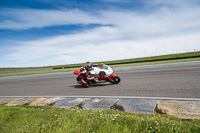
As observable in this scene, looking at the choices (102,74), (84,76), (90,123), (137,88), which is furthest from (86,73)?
(90,123)

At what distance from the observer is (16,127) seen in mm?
3305

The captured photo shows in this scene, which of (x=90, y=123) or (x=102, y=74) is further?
(x=102, y=74)

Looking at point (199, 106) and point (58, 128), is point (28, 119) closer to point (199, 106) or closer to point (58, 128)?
point (58, 128)

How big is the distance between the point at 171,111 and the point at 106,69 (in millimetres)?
5339

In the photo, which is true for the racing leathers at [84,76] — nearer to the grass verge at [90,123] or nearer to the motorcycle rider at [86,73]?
the motorcycle rider at [86,73]

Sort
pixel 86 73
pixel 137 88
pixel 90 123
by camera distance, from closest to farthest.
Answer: pixel 90 123 → pixel 137 88 → pixel 86 73

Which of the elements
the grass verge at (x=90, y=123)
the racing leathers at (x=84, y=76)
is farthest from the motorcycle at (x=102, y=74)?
the grass verge at (x=90, y=123)

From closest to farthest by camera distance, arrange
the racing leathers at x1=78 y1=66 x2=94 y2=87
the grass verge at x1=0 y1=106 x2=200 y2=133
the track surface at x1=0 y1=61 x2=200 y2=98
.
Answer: the grass verge at x1=0 y1=106 x2=200 y2=133 < the track surface at x1=0 y1=61 x2=200 y2=98 < the racing leathers at x1=78 y1=66 x2=94 y2=87

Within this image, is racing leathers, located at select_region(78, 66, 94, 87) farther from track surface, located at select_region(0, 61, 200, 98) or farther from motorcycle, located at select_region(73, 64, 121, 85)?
track surface, located at select_region(0, 61, 200, 98)

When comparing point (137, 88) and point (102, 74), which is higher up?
point (102, 74)

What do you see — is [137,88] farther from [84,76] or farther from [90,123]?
[90,123]

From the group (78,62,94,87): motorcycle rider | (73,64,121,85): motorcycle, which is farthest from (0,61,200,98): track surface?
(78,62,94,87): motorcycle rider

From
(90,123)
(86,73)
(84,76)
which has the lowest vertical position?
(90,123)

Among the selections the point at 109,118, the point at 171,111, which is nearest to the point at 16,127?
the point at 109,118
